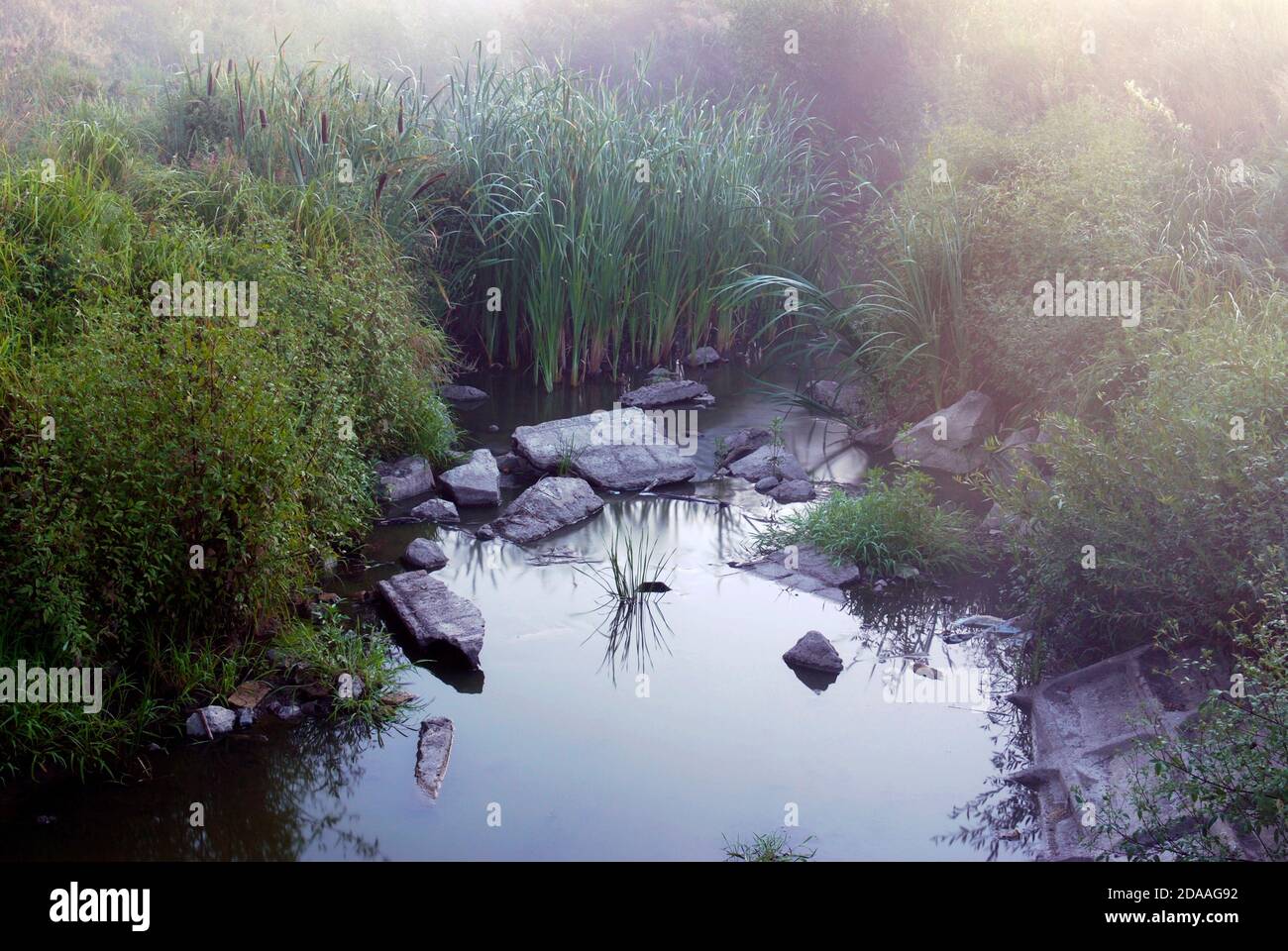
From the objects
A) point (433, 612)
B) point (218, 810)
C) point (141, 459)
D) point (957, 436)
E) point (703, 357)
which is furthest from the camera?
point (703, 357)

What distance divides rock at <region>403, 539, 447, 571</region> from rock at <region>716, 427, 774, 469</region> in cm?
283

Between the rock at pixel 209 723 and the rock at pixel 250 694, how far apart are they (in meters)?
0.09

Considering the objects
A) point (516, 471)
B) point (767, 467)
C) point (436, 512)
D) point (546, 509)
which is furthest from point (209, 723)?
point (767, 467)

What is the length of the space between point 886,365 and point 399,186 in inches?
172

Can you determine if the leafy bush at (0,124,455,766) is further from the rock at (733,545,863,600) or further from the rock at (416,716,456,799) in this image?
the rock at (733,545,863,600)

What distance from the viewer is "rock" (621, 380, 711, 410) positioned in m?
10.5

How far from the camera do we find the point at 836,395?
32.2 ft

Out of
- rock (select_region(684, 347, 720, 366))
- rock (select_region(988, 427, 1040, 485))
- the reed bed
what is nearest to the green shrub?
rock (select_region(988, 427, 1040, 485))

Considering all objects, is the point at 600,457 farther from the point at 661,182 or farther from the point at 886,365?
the point at 661,182

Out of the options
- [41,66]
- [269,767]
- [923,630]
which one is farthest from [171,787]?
[41,66]

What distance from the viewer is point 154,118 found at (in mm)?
10047

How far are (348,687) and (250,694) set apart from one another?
1.31ft

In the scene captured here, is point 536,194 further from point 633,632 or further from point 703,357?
point 633,632

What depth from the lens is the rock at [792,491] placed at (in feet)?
26.1
